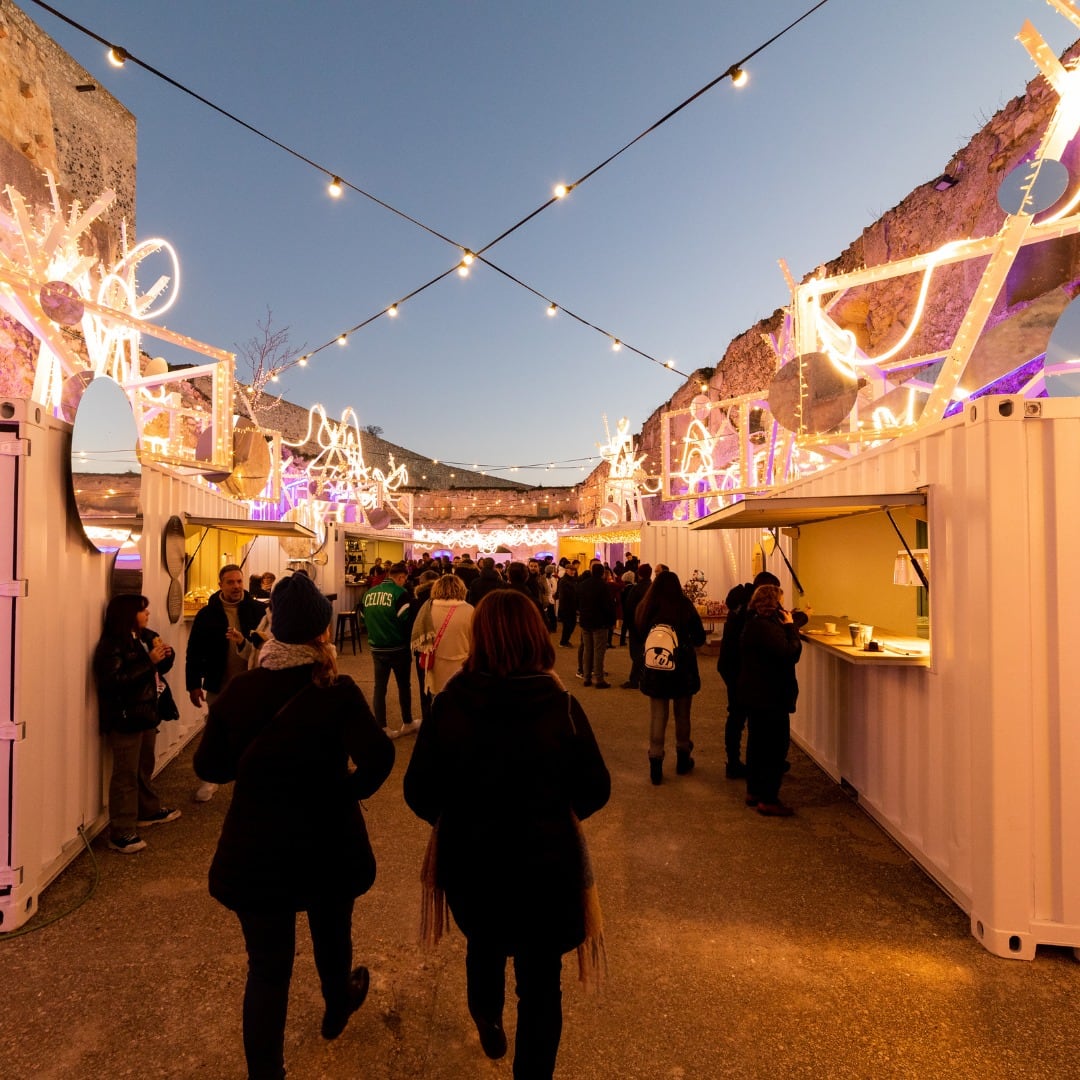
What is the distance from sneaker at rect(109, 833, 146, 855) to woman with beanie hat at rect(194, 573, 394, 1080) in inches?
97.4

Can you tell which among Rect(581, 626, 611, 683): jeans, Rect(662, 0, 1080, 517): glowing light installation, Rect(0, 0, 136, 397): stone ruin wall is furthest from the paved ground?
Rect(0, 0, 136, 397): stone ruin wall

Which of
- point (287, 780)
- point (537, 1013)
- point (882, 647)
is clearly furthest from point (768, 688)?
point (287, 780)

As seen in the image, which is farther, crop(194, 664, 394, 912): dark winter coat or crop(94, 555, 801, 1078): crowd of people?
crop(194, 664, 394, 912): dark winter coat

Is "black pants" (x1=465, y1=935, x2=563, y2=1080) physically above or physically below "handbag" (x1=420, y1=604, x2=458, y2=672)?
below

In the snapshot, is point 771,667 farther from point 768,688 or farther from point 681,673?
point 681,673

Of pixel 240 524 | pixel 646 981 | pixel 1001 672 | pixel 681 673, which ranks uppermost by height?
pixel 240 524

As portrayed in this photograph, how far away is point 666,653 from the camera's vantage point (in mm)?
5000

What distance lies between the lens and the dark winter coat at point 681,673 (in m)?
5.04

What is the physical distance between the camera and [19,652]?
3.13 metres

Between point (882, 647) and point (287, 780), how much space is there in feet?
12.8

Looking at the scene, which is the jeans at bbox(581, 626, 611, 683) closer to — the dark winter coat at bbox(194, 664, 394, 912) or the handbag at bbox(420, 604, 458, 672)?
the handbag at bbox(420, 604, 458, 672)

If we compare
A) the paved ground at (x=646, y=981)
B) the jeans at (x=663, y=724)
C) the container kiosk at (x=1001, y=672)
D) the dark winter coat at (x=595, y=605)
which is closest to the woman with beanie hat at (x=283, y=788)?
the paved ground at (x=646, y=981)

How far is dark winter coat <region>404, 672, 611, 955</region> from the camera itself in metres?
1.77

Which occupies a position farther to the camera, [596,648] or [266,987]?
[596,648]
